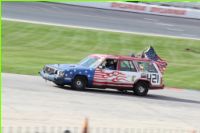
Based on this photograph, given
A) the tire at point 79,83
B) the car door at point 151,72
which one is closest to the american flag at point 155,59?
the car door at point 151,72

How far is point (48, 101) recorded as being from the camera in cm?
1823

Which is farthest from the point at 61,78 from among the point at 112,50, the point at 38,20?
the point at 38,20

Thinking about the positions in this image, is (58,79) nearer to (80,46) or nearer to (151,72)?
(151,72)

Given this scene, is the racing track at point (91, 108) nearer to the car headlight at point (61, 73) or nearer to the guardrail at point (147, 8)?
the car headlight at point (61, 73)

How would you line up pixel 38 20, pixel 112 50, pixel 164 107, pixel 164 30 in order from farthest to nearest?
pixel 164 30 < pixel 38 20 < pixel 112 50 < pixel 164 107

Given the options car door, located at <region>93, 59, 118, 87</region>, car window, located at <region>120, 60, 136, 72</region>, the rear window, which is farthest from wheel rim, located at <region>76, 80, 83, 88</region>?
the rear window

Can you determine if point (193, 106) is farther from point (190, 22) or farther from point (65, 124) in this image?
point (190, 22)

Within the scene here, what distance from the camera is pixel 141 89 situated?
23203 millimetres

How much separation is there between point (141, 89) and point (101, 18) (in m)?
23.5

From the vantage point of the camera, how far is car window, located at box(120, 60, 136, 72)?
23.0 meters

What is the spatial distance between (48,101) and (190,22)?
34561 millimetres

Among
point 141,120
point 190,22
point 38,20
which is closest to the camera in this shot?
point 141,120

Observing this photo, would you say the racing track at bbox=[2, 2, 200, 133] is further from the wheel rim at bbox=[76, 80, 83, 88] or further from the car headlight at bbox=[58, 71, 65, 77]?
the car headlight at bbox=[58, 71, 65, 77]

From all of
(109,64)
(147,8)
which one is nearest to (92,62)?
(109,64)
